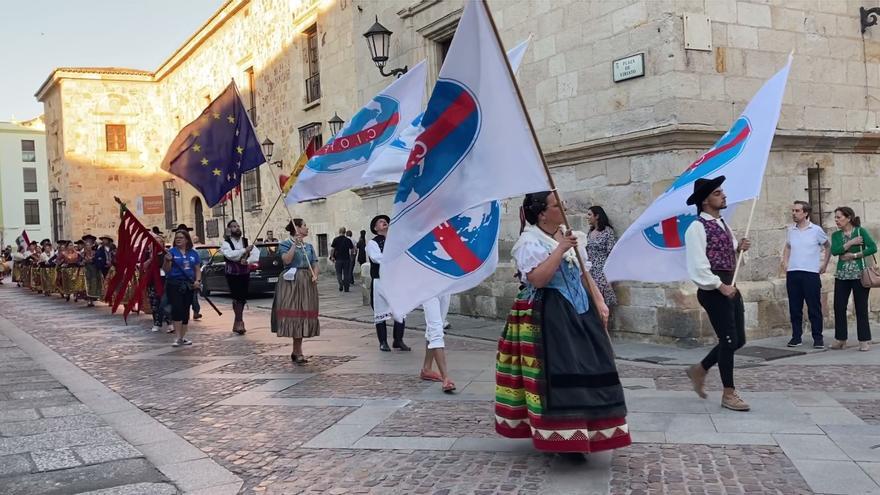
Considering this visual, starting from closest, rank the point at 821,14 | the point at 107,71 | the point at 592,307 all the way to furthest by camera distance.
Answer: the point at 592,307, the point at 821,14, the point at 107,71

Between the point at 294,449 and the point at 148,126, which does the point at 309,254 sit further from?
the point at 148,126

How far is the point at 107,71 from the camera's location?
41500 mm

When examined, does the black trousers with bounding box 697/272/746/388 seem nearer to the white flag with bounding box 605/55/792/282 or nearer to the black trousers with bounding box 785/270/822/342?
the white flag with bounding box 605/55/792/282

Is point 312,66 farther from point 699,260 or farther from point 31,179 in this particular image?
point 31,179

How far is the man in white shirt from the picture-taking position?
8.45 meters

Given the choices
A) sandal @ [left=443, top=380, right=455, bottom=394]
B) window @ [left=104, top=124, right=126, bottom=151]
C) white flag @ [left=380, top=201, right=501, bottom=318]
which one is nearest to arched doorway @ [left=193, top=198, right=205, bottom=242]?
window @ [left=104, top=124, right=126, bottom=151]

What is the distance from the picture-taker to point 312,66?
24.1 meters

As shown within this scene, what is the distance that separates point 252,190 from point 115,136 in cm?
1809

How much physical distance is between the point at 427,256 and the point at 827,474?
2601 millimetres

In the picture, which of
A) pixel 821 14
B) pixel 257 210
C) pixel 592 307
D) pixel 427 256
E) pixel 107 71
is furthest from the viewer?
pixel 107 71

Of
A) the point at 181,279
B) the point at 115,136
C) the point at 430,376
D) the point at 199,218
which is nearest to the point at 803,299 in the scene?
the point at 430,376

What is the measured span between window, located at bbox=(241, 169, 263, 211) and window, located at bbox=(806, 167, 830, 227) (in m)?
20.9

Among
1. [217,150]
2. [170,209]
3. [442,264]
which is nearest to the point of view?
[442,264]

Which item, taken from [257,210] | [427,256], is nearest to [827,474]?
[427,256]
